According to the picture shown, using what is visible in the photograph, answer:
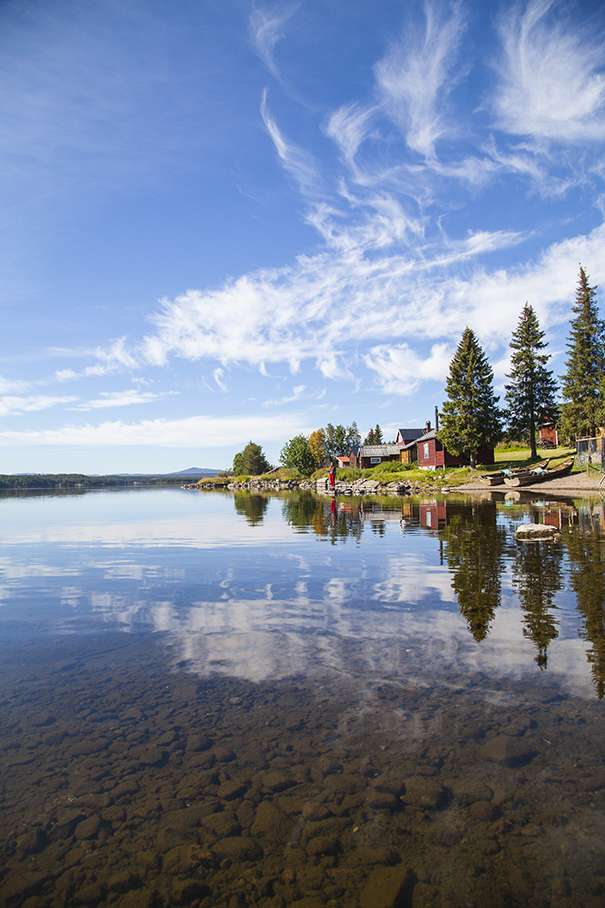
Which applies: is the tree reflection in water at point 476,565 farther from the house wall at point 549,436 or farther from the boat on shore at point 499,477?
the house wall at point 549,436

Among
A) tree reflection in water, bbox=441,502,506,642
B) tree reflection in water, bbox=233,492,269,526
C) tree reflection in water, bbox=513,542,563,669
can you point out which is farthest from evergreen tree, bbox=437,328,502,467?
tree reflection in water, bbox=513,542,563,669

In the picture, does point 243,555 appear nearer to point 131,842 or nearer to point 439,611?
point 439,611

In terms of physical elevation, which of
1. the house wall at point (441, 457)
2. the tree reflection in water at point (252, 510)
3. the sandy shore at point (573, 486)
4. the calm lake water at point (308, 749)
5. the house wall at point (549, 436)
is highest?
the house wall at point (549, 436)

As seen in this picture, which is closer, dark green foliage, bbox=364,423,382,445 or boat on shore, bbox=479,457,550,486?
boat on shore, bbox=479,457,550,486

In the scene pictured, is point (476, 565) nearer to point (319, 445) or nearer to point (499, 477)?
point (499, 477)

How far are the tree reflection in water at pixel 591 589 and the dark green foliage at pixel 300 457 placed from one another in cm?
11693

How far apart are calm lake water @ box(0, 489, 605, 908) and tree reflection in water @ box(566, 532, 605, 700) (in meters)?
0.07

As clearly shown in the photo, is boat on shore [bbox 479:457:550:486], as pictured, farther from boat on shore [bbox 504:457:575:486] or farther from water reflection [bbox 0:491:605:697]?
water reflection [bbox 0:491:605:697]

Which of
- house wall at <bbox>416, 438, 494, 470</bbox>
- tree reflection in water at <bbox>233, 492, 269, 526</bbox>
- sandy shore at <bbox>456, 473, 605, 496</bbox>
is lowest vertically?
tree reflection in water at <bbox>233, 492, 269, 526</bbox>

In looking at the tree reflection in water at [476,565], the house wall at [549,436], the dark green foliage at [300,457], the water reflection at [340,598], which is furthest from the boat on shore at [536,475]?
the dark green foliage at [300,457]

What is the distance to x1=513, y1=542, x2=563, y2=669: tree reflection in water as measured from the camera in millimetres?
8562

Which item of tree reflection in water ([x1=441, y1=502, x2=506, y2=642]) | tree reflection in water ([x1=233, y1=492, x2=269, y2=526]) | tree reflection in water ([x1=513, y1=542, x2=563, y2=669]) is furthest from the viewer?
tree reflection in water ([x1=233, y1=492, x2=269, y2=526])

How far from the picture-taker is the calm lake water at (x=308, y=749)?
3859mm

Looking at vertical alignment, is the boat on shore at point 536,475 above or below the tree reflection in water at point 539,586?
above
